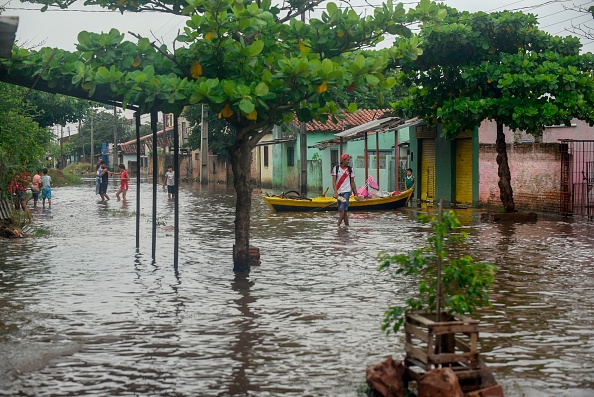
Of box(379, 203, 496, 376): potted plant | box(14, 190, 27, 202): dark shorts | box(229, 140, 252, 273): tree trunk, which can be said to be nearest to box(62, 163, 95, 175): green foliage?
box(14, 190, 27, 202): dark shorts

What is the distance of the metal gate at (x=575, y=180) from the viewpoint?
24219 millimetres

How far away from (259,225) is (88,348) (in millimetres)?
14014

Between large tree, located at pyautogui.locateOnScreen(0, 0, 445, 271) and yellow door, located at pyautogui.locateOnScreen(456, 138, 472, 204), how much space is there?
17.3m

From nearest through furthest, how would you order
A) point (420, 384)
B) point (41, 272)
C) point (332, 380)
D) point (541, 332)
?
point (420, 384) < point (332, 380) < point (541, 332) < point (41, 272)

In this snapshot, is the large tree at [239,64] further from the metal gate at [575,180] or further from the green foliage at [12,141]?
the metal gate at [575,180]

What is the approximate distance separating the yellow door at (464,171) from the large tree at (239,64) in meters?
17.3

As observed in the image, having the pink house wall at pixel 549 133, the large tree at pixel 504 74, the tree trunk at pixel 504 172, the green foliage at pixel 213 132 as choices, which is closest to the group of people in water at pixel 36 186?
the large tree at pixel 504 74

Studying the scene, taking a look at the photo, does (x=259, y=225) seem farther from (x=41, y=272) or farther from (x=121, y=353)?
(x=121, y=353)

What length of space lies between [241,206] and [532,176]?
48.8 feet

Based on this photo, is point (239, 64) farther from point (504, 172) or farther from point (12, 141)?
point (504, 172)

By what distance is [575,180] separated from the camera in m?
24.6

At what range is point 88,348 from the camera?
26.2 ft

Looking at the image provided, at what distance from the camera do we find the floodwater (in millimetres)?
6941

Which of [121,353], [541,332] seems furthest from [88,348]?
[541,332]
